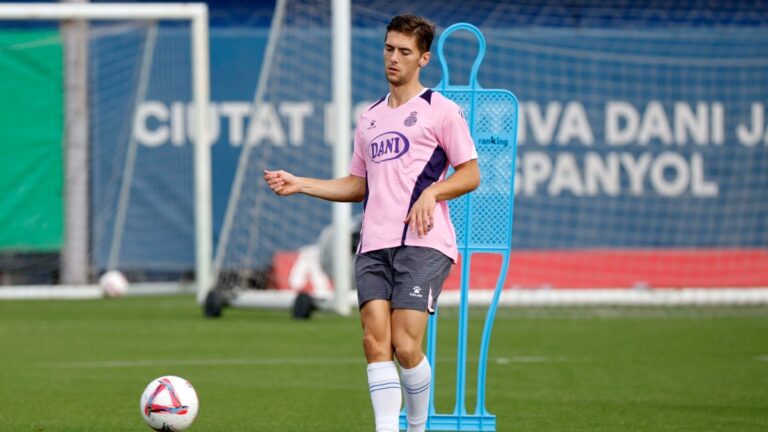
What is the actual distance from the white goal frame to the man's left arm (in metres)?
10.9

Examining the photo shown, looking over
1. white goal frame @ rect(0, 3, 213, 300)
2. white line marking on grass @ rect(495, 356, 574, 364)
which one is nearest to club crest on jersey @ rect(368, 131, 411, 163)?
white line marking on grass @ rect(495, 356, 574, 364)

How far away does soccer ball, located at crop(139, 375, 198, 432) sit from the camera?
6.77 m

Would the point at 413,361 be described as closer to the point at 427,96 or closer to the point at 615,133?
the point at 427,96

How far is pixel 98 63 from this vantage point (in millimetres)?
19859

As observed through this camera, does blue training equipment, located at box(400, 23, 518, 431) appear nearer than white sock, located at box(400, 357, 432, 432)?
No

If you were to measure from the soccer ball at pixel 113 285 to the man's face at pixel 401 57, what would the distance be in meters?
12.6

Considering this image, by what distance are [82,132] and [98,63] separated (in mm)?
1197

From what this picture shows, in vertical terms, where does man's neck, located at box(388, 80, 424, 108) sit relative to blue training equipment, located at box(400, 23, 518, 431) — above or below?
above

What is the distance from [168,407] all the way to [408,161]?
1.73 meters

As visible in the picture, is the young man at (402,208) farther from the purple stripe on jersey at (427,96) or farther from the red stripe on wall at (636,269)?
the red stripe on wall at (636,269)

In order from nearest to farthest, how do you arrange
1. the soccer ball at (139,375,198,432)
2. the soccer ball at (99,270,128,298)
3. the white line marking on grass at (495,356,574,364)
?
1. the soccer ball at (139,375,198,432)
2. the white line marking on grass at (495,356,574,364)
3. the soccer ball at (99,270,128,298)

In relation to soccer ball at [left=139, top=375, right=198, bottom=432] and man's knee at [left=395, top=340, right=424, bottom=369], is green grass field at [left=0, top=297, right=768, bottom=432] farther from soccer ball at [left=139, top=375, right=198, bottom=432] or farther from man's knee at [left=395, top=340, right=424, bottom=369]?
man's knee at [left=395, top=340, right=424, bottom=369]

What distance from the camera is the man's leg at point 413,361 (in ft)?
20.1

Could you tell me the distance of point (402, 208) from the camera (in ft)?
20.2
